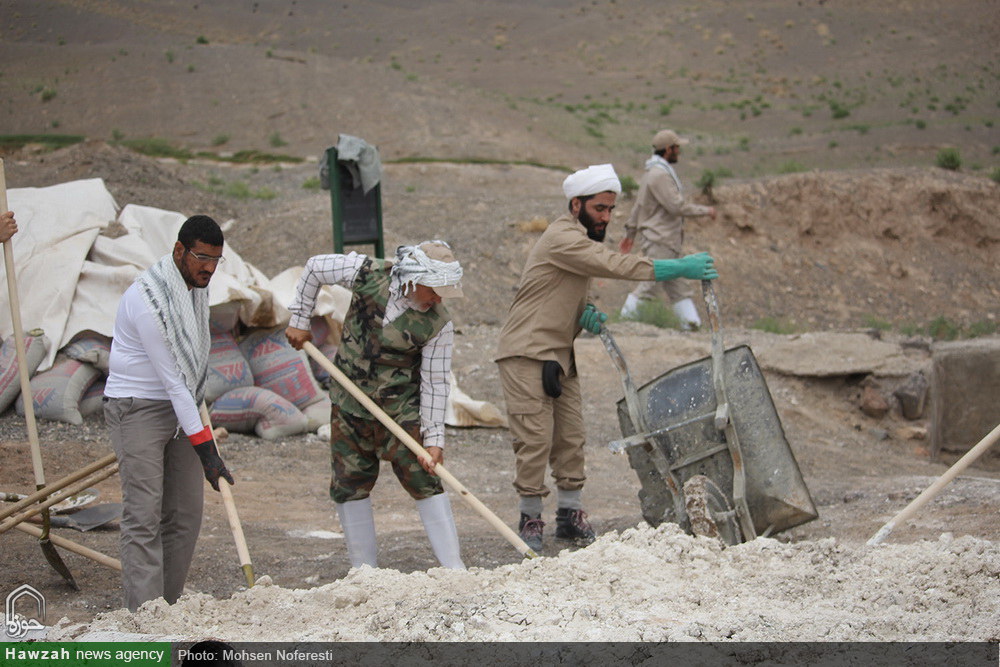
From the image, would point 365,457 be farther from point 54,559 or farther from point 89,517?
point 89,517

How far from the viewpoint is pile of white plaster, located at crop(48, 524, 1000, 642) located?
134 inches

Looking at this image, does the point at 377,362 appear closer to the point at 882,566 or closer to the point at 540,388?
the point at 540,388

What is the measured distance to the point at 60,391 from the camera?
22.1ft

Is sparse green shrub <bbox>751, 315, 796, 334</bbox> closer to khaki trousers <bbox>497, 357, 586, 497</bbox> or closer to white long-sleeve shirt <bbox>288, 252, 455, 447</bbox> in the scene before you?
khaki trousers <bbox>497, 357, 586, 497</bbox>

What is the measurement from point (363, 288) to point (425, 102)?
2151 centimetres

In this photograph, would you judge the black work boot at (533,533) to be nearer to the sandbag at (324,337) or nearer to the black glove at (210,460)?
the black glove at (210,460)

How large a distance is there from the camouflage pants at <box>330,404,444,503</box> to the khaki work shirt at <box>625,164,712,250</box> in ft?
18.1

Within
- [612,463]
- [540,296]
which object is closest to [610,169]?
[540,296]

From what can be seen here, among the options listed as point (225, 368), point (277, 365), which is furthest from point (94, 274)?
point (277, 365)

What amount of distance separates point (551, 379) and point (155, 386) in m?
1.79

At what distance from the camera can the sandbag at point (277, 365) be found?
7.44m

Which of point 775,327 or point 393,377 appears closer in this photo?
point 393,377

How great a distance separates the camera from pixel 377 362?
439 centimetres

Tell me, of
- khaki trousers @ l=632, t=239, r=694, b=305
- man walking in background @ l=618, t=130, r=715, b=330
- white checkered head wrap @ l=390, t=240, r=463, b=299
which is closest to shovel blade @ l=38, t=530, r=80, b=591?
white checkered head wrap @ l=390, t=240, r=463, b=299
